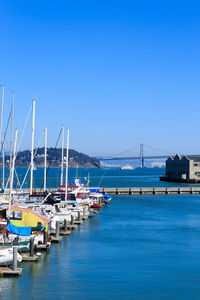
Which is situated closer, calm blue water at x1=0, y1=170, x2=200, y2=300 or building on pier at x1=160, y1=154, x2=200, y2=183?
calm blue water at x1=0, y1=170, x2=200, y2=300

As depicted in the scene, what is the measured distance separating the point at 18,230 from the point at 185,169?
414ft

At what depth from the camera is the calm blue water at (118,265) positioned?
25188 mm

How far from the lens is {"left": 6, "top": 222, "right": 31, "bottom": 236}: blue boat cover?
31.7m

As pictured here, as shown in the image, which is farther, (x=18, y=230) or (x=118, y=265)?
(x=18, y=230)

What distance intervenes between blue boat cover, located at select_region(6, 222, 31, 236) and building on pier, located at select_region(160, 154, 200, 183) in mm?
119578

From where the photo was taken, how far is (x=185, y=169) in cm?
15400

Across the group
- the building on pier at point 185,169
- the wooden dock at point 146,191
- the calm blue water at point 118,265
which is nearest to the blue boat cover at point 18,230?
the calm blue water at point 118,265

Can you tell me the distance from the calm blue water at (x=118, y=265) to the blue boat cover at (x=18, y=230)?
6.15 feet

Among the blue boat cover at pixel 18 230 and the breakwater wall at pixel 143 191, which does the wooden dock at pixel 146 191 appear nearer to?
the breakwater wall at pixel 143 191

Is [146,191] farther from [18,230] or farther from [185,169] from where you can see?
[18,230]

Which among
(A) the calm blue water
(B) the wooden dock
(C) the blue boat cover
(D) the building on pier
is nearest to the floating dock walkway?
(B) the wooden dock

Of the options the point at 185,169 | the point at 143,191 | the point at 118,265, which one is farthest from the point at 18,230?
the point at 185,169

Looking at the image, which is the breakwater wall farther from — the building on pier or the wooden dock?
the building on pier

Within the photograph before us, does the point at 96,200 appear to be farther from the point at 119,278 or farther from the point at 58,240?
the point at 119,278
